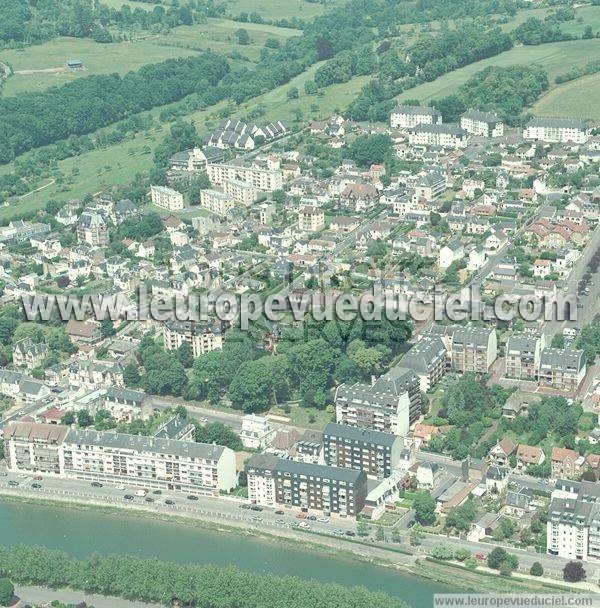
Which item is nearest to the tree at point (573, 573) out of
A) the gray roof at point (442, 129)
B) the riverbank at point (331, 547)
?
the riverbank at point (331, 547)

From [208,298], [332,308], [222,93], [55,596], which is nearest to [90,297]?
[208,298]

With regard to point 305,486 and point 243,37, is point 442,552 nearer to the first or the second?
point 305,486

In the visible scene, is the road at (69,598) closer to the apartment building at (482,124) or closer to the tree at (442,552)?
the tree at (442,552)

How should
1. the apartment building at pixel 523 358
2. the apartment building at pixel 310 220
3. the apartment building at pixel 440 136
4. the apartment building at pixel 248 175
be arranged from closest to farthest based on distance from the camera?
the apartment building at pixel 523 358, the apartment building at pixel 310 220, the apartment building at pixel 248 175, the apartment building at pixel 440 136

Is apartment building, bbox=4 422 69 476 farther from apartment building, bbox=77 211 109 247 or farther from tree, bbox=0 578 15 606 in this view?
apartment building, bbox=77 211 109 247

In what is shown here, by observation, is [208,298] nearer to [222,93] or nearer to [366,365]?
[366,365]

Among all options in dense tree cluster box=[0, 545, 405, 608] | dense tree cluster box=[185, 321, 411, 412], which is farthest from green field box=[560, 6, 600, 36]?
dense tree cluster box=[0, 545, 405, 608]
